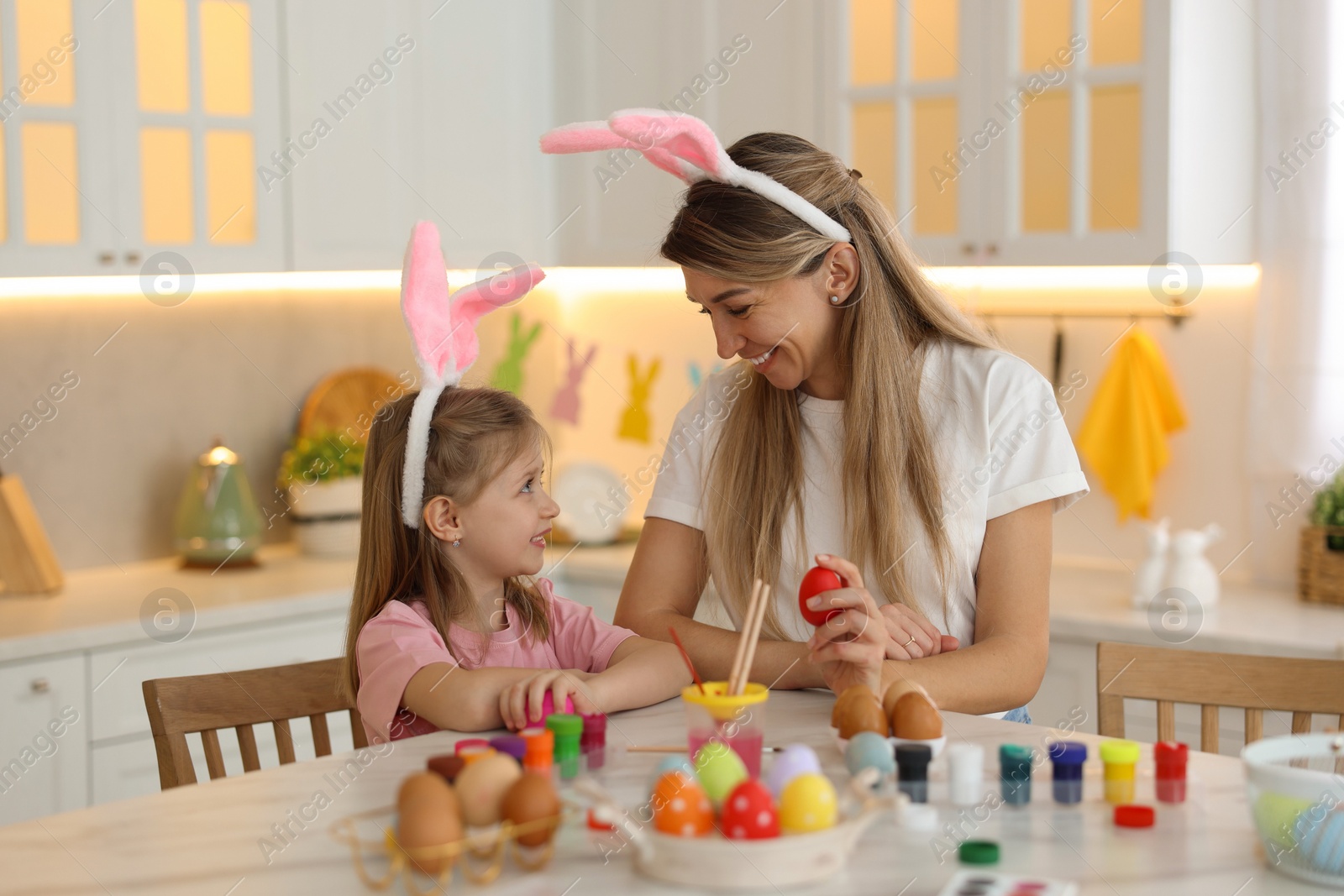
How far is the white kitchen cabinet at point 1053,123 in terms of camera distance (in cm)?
271

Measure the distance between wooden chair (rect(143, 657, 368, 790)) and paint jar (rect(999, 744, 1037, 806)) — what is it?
28.1 inches

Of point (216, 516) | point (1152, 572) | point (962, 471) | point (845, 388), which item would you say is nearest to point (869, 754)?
point (962, 471)

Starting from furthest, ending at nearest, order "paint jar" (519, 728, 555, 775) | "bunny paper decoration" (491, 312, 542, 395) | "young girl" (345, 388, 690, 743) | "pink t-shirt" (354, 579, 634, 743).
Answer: "bunny paper decoration" (491, 312, 542, 395) < "young girl" (345, 388, 690, 743) < "pink t-shirt" (354, 579, 634, 743) < "paint jar" (519, 728, 555, 775)

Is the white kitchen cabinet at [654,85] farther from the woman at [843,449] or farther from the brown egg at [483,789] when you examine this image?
the brown egg at [483,789]

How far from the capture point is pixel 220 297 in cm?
330

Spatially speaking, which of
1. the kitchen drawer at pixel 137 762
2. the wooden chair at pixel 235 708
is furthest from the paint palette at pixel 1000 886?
the kitchen drawer at pixel 137 762

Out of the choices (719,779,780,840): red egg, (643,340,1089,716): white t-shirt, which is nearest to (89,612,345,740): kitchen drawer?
(643,340,1089,716): white t-shirt

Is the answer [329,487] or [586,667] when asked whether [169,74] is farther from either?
[586,667]

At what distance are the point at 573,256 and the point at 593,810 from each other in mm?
2832

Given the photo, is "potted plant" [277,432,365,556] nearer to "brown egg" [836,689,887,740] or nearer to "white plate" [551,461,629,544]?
"white plate" [551,461,629,544]

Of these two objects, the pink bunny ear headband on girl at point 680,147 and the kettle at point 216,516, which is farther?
the kettle at point 216,516

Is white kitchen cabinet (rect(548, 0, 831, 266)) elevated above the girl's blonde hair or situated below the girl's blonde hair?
above

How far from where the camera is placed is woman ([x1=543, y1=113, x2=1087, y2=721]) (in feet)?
5.35

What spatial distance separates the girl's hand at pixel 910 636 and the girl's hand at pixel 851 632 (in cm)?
10
